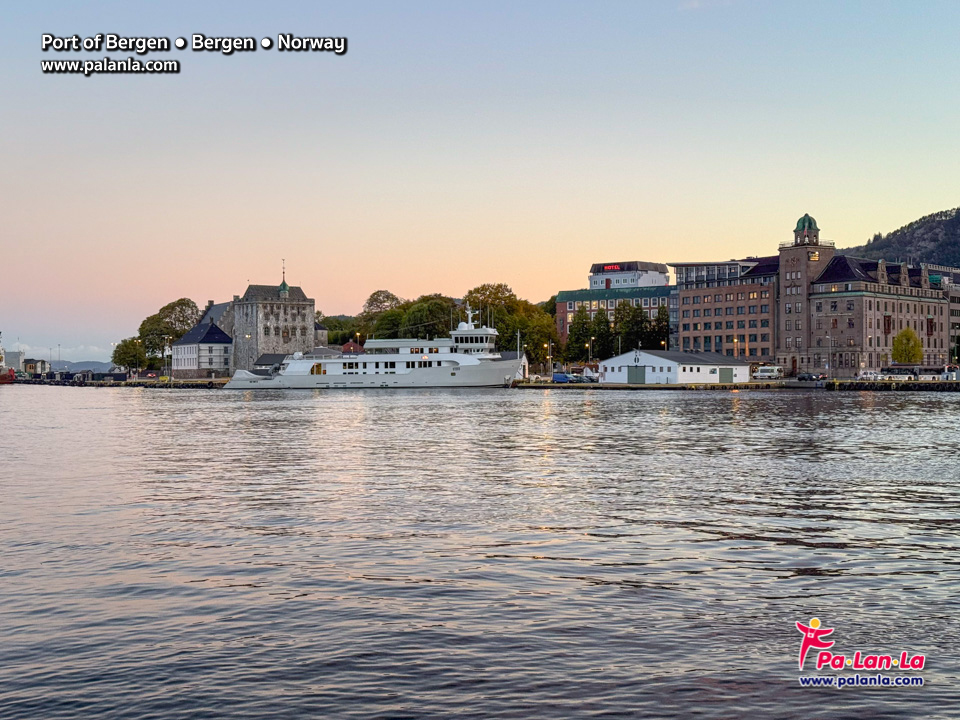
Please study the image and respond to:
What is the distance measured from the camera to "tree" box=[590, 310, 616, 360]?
637ft

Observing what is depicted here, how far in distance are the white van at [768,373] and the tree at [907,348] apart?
22.5 metres

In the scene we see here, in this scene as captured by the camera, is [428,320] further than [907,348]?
Yes

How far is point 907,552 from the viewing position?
18031 millimetres

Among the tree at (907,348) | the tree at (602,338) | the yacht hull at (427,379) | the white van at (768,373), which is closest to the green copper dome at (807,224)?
the tree at (907,348)

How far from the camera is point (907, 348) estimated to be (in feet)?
541

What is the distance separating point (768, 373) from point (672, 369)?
27824 mm

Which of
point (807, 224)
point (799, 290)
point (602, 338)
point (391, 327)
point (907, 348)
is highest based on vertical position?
point (807, 224)

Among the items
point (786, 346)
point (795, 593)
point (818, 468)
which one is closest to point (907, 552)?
point (795, 593)

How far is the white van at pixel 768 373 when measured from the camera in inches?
6284

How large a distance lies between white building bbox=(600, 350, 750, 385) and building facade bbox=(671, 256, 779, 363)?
2898cm

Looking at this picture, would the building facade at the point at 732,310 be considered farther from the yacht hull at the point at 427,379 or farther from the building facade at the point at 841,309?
the yacht hull at the point at 427,379

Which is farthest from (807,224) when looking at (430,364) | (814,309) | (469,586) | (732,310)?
(469,586)

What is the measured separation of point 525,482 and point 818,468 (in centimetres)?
1143

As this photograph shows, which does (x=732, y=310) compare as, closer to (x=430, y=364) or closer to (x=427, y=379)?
(x=430, y=364)
